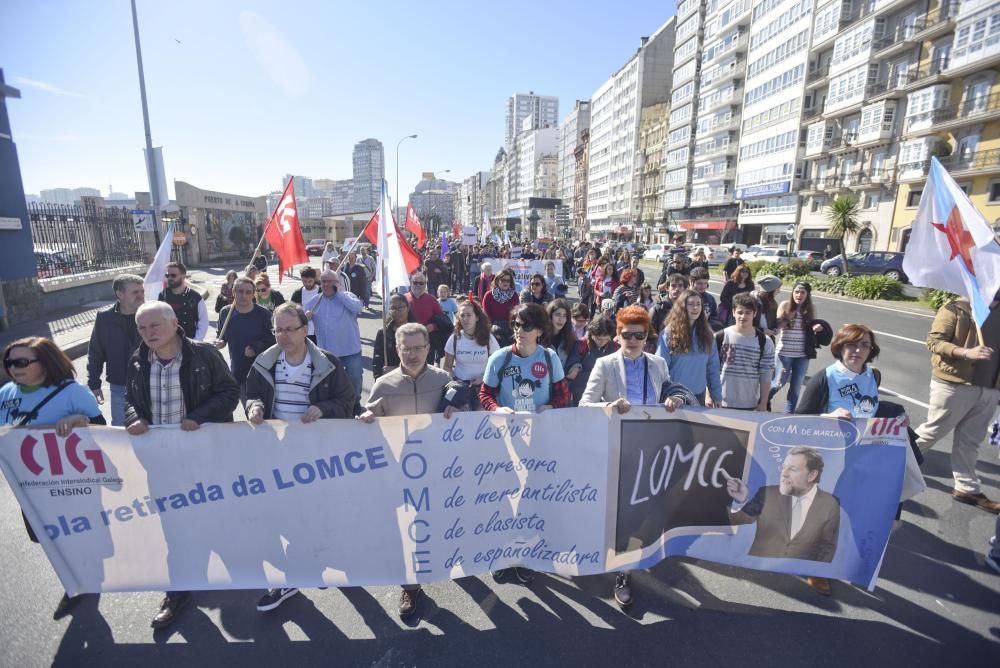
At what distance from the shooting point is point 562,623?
9.89 feet

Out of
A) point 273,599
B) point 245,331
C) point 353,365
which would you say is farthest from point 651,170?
point 273,599

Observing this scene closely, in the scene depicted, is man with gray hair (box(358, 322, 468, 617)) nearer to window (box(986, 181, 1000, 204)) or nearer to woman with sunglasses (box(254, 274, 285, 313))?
woman with sunglasses (box(254, 274, 285, 313))

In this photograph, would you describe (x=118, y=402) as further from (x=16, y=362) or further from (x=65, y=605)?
(x=65, y=605)

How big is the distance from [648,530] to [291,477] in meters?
2.23

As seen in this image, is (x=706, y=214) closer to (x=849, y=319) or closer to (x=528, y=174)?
(x=849, y=319)

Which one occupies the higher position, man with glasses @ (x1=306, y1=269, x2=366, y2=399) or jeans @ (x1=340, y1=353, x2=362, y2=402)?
man with glasses @ (x1=306, y1=269, x2=366, y2=399)

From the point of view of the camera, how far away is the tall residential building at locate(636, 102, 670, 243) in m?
72.9

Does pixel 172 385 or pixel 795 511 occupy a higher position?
pixel 172 385

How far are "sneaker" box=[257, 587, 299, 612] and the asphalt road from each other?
0.14 feet

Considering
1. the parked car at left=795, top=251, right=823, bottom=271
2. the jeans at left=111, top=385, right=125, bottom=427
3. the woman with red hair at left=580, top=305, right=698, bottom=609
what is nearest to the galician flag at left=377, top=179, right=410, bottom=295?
the jeans at left=111, top=385, right=125, bottom=427

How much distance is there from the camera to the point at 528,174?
143375mm

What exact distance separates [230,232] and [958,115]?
162ft

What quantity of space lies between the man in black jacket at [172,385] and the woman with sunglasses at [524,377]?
1769mm

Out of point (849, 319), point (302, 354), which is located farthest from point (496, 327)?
point (849, 319)
